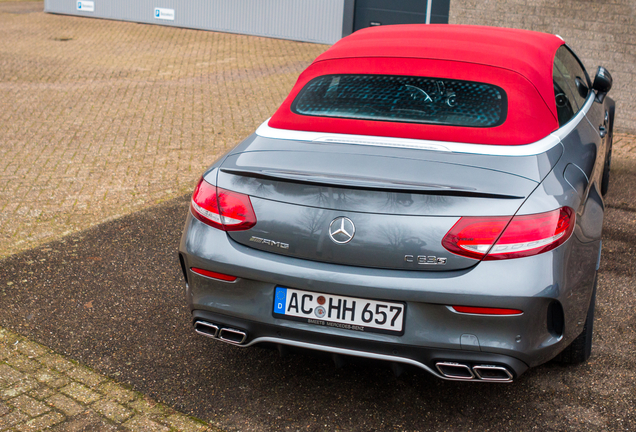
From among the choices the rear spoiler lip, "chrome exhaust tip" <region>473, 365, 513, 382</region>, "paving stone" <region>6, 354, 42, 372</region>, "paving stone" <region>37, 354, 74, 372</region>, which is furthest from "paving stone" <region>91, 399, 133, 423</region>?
"chrome exhaust tip" <region>473, 365, 513, 382</region>

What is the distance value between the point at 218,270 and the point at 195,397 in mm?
721

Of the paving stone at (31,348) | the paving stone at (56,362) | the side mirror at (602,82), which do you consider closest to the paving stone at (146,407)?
the paving stone at (56,362)

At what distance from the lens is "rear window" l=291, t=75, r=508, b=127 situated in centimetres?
315

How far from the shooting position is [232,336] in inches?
111

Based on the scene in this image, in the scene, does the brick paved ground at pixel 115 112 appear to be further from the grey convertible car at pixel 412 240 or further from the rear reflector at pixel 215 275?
the grey convertible car at pixel 412 240

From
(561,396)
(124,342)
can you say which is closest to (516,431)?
(561,396)

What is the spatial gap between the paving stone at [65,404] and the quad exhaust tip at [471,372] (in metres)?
1.65

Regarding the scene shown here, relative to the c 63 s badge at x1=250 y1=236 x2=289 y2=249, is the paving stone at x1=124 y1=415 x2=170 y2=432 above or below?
below

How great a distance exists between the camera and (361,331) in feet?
8.50

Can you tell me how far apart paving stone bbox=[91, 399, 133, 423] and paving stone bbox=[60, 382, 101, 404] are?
0.05 meters

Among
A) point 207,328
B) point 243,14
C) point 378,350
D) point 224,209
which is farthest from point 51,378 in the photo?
point 243,14

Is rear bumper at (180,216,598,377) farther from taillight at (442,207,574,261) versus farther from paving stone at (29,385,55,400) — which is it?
paving stone at (29,385,55,400)

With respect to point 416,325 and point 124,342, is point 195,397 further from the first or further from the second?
point 416,325

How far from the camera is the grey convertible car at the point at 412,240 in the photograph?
2480mm
